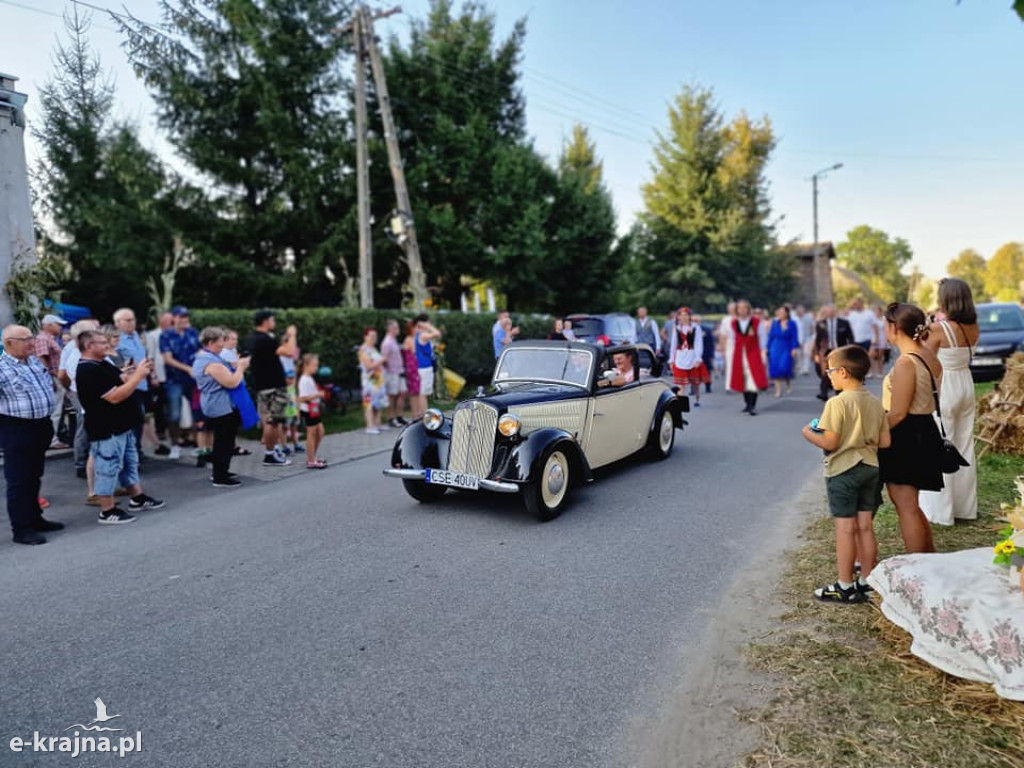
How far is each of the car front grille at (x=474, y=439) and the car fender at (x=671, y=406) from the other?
2948 mm

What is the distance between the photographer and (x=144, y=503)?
7137 mm

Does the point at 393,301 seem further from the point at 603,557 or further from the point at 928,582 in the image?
the point at 928,582

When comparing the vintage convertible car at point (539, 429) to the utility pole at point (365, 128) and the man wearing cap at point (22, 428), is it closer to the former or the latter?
the man wearing cap at point (22, 428)

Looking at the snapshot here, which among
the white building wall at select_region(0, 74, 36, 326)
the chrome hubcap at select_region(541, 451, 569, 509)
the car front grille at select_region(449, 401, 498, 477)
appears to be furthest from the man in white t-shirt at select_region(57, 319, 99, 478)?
the chrome hubcap at select_region(541, 451, 569, 509)

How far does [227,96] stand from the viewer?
66.8 feet

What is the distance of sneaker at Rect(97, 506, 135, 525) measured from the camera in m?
6.64

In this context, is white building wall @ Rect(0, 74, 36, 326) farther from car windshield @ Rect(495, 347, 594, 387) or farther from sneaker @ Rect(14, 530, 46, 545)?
car windshield @ Rect(495, 347, 594, 387)

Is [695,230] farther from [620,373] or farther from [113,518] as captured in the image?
[113,518]

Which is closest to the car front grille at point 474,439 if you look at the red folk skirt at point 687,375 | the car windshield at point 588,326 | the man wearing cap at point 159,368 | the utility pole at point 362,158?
the man wearing cap at point 159,368

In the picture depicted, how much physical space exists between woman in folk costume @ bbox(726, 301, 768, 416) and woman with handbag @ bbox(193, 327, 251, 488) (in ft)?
28.7

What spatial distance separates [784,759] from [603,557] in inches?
99.9

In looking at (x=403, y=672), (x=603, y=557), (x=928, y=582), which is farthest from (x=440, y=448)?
(x=928, y=582)

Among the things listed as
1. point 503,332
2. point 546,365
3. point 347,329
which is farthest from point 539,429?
point 347,329

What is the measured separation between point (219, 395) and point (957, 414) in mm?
7445
